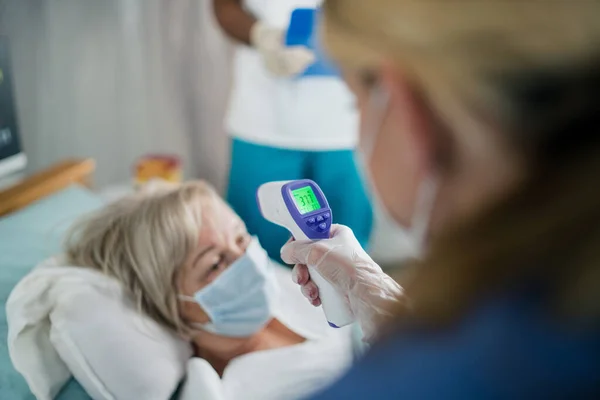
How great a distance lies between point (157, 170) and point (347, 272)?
1198 millimetres

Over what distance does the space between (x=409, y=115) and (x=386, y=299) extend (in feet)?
1.24

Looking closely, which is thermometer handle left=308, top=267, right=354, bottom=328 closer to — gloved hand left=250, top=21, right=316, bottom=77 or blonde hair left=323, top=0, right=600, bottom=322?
blonde hair left=323, top=0, right=600, bottom=322

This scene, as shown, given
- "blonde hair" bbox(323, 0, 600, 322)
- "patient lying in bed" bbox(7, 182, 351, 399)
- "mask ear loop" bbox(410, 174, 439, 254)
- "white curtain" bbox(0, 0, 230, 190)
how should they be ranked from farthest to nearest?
1. "white curtain" bbox(0, 0, 230, 190)
2. "patient lying in bed" bbox(7, 182, 351, 399)
3. "mask ear loop" bbox(410, 174, 439, 254)
4. "blonde hair" bbox(323, 0, 600, 322)

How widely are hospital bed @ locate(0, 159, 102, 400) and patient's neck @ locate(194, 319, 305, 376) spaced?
0.27 metres

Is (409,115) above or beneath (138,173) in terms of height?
above

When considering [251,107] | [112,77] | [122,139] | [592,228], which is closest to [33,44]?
[112,77]

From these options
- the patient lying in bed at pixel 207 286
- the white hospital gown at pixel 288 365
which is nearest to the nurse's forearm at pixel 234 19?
the patient lying in bed at pixel 207 286

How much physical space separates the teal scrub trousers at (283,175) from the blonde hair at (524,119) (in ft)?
2.77

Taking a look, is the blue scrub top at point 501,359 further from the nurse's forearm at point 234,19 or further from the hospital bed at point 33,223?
the nurse's forearm at point 234,19

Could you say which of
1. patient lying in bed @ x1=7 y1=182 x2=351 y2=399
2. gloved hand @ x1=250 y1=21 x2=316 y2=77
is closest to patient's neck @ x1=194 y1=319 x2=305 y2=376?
patient lying in bed @ x1=7 y1=182 x2=351 y2=399

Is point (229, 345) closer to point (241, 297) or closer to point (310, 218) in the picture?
point (241, 297)

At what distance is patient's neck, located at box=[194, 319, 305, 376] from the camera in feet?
4.28

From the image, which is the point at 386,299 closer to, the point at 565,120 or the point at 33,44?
the point at 565,120

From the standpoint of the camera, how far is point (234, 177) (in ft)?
5.59
